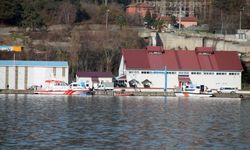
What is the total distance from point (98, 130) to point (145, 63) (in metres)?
27.9

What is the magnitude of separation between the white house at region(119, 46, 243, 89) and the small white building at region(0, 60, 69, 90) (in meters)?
5.06

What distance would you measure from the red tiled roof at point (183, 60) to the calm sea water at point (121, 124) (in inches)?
374

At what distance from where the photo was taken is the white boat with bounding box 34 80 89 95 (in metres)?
49.6

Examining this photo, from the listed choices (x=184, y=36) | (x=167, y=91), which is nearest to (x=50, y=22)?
(x=184, y=36)

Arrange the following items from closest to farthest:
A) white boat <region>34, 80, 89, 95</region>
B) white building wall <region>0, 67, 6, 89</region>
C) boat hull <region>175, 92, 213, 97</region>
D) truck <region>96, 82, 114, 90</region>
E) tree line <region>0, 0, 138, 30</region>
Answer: white boat <region>34, 80, 89, 95</region> → white building wall <region>0, 67, 6, 89</region> → boat hull <region>175, 92, 213, 97</region> → truck <region>96, 82, 114, 90</region> → tree line <region>0, 0, 138, 30</region>

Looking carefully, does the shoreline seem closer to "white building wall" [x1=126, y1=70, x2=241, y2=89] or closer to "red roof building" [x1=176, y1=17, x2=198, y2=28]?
"white building wall" [x1=126, y1=70, x2=241, y2=89]

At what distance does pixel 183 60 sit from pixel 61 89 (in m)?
10.4

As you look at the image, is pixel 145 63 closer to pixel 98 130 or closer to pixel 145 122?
pixel 145 122

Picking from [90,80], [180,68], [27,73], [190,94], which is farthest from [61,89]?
[180,68]

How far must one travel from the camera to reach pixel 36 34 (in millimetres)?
63562

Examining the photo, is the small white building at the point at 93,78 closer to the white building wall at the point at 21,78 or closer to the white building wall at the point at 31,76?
the white building wall at the point at 31,76

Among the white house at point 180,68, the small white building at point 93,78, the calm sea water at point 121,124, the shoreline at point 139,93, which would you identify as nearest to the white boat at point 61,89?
the shoreline at point 139,93

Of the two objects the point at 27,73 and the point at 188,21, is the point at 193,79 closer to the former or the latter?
the point at 27,73

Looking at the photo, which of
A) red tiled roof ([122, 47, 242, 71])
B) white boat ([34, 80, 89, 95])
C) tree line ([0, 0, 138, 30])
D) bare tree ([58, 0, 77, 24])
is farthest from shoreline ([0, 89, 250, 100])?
bare tree ([58, 0, 77, 24])
